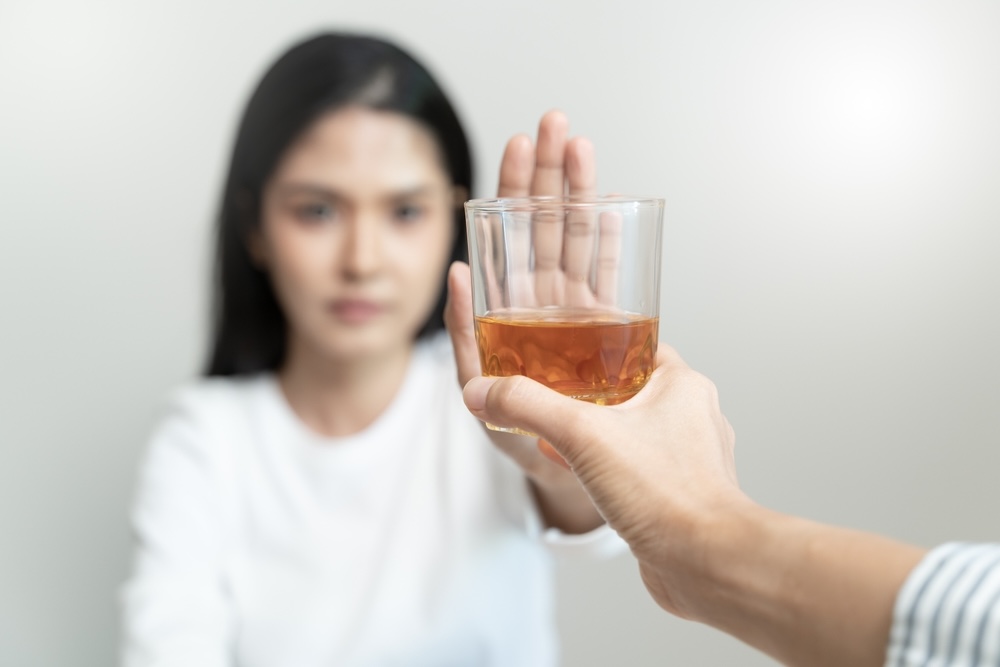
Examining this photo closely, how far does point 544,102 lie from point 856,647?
167cm

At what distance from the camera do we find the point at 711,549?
0.70 m

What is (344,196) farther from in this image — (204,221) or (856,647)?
(856,647)

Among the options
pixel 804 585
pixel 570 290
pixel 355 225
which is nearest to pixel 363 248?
pixel 355 225

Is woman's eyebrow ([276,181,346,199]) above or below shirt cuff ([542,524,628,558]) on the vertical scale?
above

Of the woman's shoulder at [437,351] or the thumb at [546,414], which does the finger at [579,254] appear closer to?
the thumb at [546,414]

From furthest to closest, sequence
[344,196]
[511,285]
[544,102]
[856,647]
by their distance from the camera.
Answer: [544,102]
[344,196]
[511,285]
[856,647]

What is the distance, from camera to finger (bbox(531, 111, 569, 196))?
1.18 m

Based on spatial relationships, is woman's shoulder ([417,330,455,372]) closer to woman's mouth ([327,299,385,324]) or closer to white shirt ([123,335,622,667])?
white shirt ([123,335,622,667])

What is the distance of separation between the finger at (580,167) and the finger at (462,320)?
19 centimetres

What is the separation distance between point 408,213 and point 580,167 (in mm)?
614

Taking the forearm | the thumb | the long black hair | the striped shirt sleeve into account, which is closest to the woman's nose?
the long black hair

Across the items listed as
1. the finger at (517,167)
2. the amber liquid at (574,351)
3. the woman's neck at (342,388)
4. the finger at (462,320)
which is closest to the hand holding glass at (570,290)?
the amber liquid at (574,351)

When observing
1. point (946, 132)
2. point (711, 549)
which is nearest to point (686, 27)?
point (946, 132)

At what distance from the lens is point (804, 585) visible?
642 mm
